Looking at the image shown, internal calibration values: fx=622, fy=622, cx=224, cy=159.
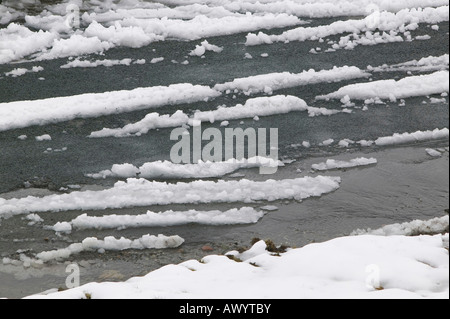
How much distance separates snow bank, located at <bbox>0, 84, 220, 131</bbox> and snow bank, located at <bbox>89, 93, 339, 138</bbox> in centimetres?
52

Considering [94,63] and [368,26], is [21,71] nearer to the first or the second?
[94,63]

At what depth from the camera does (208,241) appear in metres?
7.21

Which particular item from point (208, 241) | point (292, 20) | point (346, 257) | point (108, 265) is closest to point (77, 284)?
point (108, 265)

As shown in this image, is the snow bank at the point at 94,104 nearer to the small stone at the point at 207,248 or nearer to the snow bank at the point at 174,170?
the snow bank at the point at 174,170

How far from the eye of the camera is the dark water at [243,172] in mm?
7078

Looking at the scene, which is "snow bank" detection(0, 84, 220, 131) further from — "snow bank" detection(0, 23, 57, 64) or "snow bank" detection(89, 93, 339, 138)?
"snow bank" detection(0, 23, 57, 64)

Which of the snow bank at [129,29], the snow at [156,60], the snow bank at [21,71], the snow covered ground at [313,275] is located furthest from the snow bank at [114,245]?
the snow bank at [129,29]

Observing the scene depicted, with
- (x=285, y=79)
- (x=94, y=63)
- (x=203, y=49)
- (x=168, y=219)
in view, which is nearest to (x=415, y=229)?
(x=168, y=219)

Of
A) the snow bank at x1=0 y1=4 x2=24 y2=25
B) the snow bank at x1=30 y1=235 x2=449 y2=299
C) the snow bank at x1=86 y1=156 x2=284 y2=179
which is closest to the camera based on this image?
the snow bank at x1=30 y1=235 x2=449 y2=299

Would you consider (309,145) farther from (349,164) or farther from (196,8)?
(196,8)

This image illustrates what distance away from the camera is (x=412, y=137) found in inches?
366

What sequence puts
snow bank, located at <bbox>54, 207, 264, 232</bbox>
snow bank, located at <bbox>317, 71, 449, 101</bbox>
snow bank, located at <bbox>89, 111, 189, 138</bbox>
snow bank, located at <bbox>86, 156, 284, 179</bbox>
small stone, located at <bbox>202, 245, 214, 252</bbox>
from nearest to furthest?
small stone, located at <bbox>202, 245, 214, 252</bbox> → snow bank, located at <bbox>54, 207, 264, 232</bbox> → snow bank, located at <bbox>86, 156, 284, 179</bbox> → snow bank, located at <bbox>89, 111, 189, 138</bbox> → snow bank, located at <bbox>317, 71, 449, 101</bbox>

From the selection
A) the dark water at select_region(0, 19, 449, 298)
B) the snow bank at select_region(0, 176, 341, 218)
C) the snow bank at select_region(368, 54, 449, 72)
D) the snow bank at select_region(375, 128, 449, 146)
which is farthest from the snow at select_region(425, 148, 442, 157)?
the snow bank at select_region(368, 54, 449, 72)

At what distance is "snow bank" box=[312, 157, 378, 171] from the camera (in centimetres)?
856
